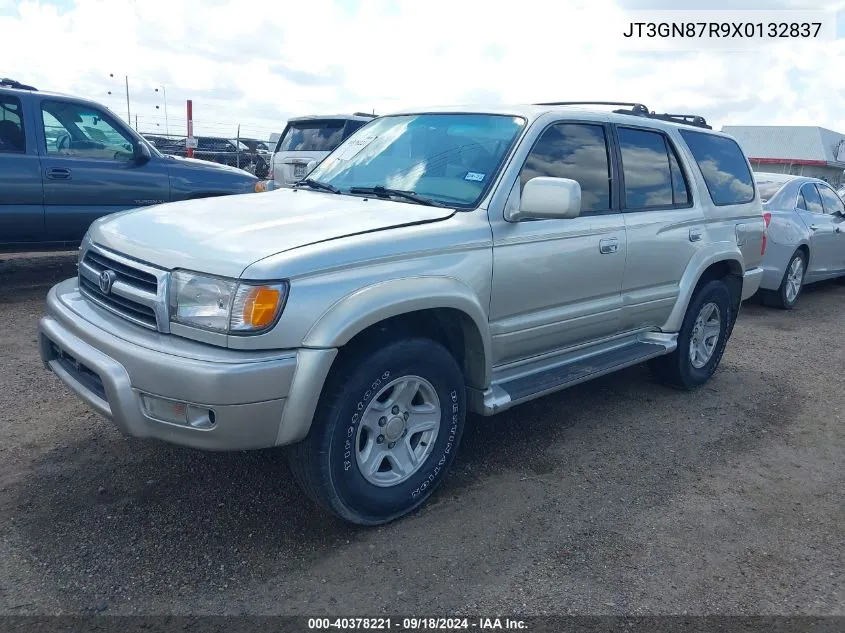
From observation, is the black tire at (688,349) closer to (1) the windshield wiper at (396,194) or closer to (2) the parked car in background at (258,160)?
(1) the windshield wiper at (396,194)

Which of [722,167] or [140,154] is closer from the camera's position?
[722,167]

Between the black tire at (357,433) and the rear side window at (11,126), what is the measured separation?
5.36 meters

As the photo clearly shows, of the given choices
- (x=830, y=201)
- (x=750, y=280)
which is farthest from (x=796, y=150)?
(x=750, y=280)

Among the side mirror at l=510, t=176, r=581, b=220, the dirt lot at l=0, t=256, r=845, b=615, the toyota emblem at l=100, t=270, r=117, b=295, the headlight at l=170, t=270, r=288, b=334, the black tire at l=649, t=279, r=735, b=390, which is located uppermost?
the side mirror at l=510, t=176, r=581, b=220

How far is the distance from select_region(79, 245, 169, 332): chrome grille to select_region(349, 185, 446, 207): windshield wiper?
1.34 metres

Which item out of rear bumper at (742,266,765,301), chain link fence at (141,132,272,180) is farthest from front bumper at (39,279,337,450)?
chain link fence at (141,132,272,180)

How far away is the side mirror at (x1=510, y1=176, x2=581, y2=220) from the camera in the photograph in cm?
341

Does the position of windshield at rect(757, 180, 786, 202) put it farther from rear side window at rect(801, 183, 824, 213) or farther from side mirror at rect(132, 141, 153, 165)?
side mirror at rect(132, 141, 153, 165)

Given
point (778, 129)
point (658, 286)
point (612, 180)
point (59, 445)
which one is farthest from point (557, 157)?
point (778, 129)

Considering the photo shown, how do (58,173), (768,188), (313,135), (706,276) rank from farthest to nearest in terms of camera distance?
(313,135), (768,188), (58,173), (706,276)

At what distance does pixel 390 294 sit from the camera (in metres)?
2.99

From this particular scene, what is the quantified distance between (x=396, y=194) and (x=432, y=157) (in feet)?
1.12

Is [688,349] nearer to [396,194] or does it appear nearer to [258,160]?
[396,194]

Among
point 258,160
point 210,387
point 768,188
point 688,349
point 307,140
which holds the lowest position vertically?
point 258,160
